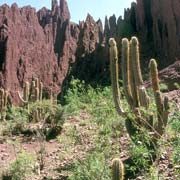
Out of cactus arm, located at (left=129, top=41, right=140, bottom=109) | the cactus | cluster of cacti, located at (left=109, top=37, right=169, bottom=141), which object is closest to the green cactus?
cluster of cacti, located at (left=109, top=37, right=169, bottom=141)

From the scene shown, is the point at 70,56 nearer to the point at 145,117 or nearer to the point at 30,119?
the point at 30,119

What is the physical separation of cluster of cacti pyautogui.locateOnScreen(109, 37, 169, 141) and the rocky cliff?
1931cm

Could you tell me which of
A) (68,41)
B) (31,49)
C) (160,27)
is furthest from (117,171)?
(68,41)

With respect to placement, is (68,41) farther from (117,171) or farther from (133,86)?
(117,171)

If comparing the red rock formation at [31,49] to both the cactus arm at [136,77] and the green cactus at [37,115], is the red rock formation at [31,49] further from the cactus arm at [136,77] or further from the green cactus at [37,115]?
the cactus arm at [136,77]

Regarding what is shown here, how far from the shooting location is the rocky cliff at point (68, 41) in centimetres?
3166

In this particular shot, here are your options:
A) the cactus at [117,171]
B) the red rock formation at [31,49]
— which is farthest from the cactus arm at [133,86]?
the red rock formation at [31,49]

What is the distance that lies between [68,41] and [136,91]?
40.9 meters

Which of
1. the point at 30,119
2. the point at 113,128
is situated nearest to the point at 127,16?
the point at 30,119

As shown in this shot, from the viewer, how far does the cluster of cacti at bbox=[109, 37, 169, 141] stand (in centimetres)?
866

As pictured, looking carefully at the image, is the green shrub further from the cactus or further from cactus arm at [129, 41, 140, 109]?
the cactus

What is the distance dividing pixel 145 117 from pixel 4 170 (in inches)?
162

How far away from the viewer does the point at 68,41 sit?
49.7 metres

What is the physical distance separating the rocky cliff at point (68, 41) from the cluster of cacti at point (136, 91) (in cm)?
1931
